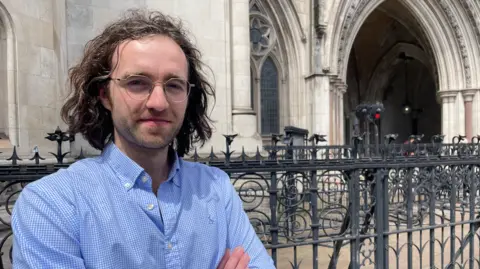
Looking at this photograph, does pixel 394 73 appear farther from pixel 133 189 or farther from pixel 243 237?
pixel 133 189

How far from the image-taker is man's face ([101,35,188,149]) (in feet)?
3.83

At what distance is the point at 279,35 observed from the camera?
13750mm

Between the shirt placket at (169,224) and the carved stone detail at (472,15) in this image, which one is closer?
the shirt placket at (169,224)

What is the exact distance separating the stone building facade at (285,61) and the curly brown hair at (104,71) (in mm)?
2211

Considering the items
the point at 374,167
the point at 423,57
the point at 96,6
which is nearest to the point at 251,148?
the point at 96,6

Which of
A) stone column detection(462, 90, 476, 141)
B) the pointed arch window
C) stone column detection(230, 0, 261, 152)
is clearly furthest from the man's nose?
stone column detection(462, 90, 476, 141)

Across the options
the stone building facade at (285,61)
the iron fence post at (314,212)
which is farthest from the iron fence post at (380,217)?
the stone building facade at (285,61)

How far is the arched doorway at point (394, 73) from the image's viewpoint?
2009 centimetres

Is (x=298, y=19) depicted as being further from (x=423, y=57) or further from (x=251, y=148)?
(x=423, y=57)

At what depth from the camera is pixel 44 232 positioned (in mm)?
995

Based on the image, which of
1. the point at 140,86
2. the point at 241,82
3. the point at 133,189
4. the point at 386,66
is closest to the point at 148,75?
the point at 140,86

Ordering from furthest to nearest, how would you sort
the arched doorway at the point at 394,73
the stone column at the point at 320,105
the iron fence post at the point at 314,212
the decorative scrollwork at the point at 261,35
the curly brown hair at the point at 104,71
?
the arched doorway at the point at 394,73, the decorative scrollwork at the point at 261,35, the stone column at the point at 320,105, the iron fence post at the point at 314,212, the curly brown hair at the point at 104,71

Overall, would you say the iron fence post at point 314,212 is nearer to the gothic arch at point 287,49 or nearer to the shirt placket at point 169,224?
the shirt placket at point 169,224

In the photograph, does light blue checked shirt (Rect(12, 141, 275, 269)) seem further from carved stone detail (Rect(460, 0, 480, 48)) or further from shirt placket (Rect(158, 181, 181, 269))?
carved stone detail (Rect(460, 0, 480, 48))
